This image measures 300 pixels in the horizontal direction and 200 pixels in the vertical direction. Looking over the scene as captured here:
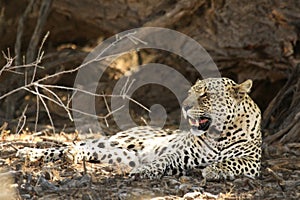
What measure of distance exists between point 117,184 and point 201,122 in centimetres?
115

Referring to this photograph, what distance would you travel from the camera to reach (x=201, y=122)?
6715 millimetres

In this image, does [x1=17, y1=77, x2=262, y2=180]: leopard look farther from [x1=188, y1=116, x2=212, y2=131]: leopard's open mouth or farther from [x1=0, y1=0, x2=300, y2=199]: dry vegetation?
[x1=0, y1=0, x2=300, y2=199]: dry vegetation

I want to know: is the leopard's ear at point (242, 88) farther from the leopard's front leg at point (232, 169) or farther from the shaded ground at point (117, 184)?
Answer: the shaded ground at point (117, 184)

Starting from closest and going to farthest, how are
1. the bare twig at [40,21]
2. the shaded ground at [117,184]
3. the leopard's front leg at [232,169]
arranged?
the shaded ground at [117,184] → the leopard's front leg at [232,169] → the bare twig at [40,21]

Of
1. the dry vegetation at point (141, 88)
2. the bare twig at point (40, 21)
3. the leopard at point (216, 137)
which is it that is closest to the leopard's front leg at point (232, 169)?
the leopard at point (216, 137)

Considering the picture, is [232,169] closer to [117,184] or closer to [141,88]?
[117,184]

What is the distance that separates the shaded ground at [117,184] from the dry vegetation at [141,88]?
10 millimetres

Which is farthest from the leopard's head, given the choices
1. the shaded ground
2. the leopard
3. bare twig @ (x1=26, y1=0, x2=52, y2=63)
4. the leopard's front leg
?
bare twig @ (x1=26, y1=0, x2=52, y2=63)

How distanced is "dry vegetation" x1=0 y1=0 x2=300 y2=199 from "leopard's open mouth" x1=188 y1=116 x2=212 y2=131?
0.49 m

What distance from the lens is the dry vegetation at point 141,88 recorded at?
6004 millimetres

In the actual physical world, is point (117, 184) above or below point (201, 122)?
below

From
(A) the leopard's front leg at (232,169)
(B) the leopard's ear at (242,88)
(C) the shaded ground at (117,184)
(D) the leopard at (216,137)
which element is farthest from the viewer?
(B) the leopard's ear at (242,88)

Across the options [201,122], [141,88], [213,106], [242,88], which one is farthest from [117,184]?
[141,88]

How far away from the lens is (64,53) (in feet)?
35.4
